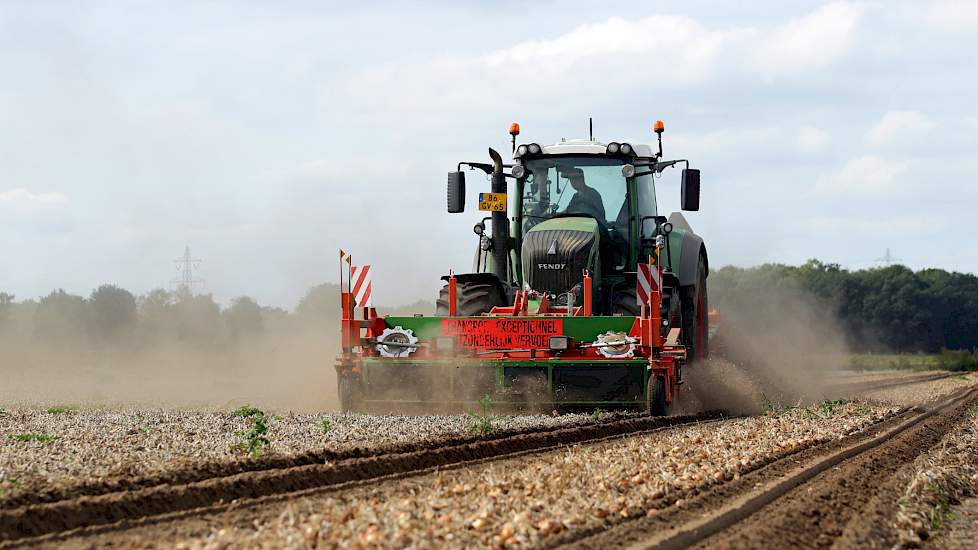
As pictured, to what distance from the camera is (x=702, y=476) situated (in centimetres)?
820

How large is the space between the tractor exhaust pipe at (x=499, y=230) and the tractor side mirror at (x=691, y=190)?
2415mm

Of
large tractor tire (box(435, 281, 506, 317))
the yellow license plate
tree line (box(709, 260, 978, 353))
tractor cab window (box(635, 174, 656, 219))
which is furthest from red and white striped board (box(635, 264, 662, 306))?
tree line (box(709, 260, 978, 353))

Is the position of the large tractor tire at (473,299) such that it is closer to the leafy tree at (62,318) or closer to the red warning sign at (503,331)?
the red warning sign at (503,331)

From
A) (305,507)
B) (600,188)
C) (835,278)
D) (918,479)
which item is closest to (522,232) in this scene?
(600,188)

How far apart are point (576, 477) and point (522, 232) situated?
7.97 m

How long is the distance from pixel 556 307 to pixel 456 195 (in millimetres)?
1943

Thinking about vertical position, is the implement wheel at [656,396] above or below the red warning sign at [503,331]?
below

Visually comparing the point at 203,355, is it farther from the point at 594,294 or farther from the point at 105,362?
the point at 594,294

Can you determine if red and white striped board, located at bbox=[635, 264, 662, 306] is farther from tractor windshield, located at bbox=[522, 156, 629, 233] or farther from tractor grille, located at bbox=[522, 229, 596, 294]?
tractor windshield, located at bbox=[522, 156, 629, 233]

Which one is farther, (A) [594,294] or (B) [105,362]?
(B) [105,362]

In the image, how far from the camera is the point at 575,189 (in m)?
15.7

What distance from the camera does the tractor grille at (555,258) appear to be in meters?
14.8

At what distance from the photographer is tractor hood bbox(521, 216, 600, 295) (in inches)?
583

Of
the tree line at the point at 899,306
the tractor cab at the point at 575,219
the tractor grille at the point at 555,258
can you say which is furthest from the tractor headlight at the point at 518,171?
the tree line at the point at 899,306
